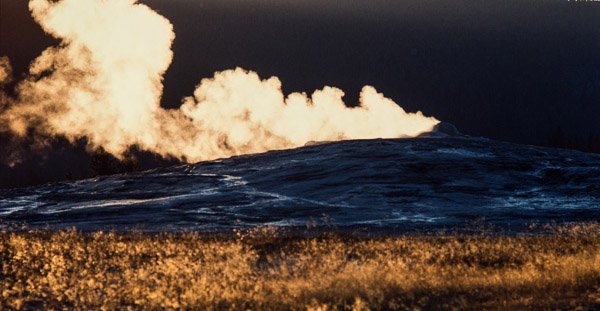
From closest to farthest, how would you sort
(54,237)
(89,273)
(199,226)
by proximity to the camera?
(89,273)
(54,237)
(199,226)

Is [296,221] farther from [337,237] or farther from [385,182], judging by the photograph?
[385,182]

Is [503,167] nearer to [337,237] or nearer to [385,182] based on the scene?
[385,182]

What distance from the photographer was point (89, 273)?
62.4ft

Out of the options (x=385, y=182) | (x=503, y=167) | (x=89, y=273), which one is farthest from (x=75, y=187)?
(x=89, y=273)

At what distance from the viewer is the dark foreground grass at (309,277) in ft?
45.3

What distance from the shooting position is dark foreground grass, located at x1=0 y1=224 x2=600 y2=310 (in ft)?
45.3

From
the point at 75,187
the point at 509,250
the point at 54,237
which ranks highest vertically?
the point at 75,187

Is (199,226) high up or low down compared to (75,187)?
down

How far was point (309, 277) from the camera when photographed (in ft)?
53.3

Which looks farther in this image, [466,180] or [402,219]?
[466,180]

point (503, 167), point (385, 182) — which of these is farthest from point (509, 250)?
point (503, 167)

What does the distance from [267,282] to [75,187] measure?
5282cm

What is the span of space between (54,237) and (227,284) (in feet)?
51.5

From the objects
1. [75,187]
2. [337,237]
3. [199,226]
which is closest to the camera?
[337,237]
